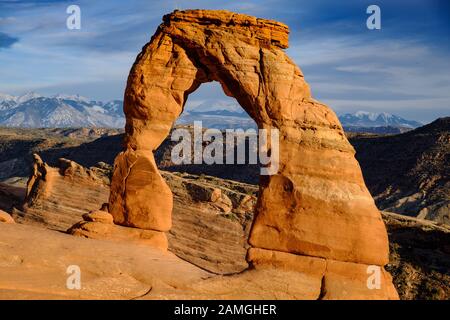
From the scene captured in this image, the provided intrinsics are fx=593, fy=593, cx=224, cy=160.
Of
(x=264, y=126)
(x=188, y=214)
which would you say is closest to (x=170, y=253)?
(x=264, y=126)

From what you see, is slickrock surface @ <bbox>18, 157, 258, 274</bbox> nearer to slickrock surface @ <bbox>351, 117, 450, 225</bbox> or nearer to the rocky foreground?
the rocky foreground

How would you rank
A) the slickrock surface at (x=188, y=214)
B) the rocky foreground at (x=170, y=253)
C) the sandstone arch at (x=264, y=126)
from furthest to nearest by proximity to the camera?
the slickrock surface at (x=188, y=214), the sandstone arch at (x=264, y=126), the rocky foreground at (x=170, y=253)

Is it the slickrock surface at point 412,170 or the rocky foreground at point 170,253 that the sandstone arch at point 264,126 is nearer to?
the rocky foreground at point 170,253

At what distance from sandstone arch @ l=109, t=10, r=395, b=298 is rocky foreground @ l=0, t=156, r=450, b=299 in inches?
45.3

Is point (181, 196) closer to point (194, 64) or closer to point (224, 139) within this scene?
point (194, 64)

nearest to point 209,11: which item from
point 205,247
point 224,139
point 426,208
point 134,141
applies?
point 134,141

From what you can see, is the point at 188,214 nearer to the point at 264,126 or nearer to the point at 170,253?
the point at 170,253

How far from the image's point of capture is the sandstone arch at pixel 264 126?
54.4 feet

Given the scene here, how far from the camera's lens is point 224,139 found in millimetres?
98375

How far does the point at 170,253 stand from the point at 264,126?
583cm

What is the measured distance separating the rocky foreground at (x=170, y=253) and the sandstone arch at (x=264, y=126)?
1.15 m

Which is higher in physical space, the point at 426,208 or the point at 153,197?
the point at 153,197

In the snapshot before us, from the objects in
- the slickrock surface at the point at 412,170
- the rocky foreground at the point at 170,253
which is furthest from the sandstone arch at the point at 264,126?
Result: the slickrock surface at the point at 412,170
